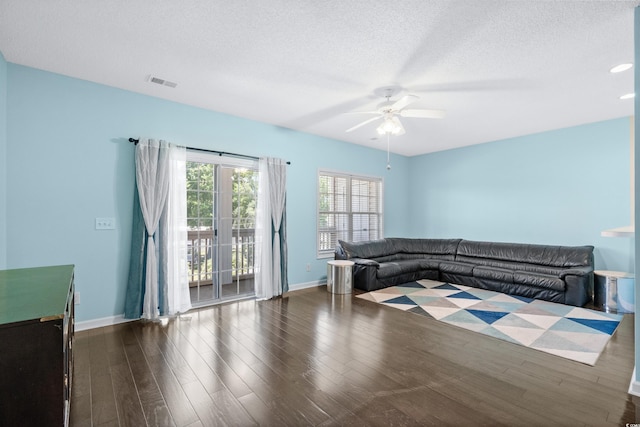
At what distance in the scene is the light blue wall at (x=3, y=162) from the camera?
287cm

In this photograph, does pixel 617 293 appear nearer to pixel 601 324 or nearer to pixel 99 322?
pixel 601 324

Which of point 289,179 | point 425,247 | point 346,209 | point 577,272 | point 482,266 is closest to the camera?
point 577,272

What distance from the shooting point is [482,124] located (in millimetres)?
5000

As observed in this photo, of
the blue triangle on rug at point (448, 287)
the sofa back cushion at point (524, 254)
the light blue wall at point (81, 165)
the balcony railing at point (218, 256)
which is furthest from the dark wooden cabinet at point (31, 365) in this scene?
the sofa back cushion at point (524, 254)

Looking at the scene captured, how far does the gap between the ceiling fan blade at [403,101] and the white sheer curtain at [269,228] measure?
227cm

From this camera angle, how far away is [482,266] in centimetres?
550

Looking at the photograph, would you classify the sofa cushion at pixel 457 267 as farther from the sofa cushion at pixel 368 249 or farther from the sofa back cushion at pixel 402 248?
the sofa cushion at pixel 368 249

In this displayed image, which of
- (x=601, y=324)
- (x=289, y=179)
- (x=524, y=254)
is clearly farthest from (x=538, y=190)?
(x=289, y=179)

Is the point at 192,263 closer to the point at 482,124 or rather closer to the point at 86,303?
the point at 86,303

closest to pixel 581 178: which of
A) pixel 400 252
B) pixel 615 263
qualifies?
pixel 615 263

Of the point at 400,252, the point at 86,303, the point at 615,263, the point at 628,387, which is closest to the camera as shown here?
the point at 628,387

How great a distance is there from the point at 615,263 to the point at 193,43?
654cm

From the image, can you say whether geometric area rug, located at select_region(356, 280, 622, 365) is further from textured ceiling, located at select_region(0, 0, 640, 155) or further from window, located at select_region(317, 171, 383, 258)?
textured ceiling, located at select_region(0, 0, 640, 155)

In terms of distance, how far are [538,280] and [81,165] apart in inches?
255
